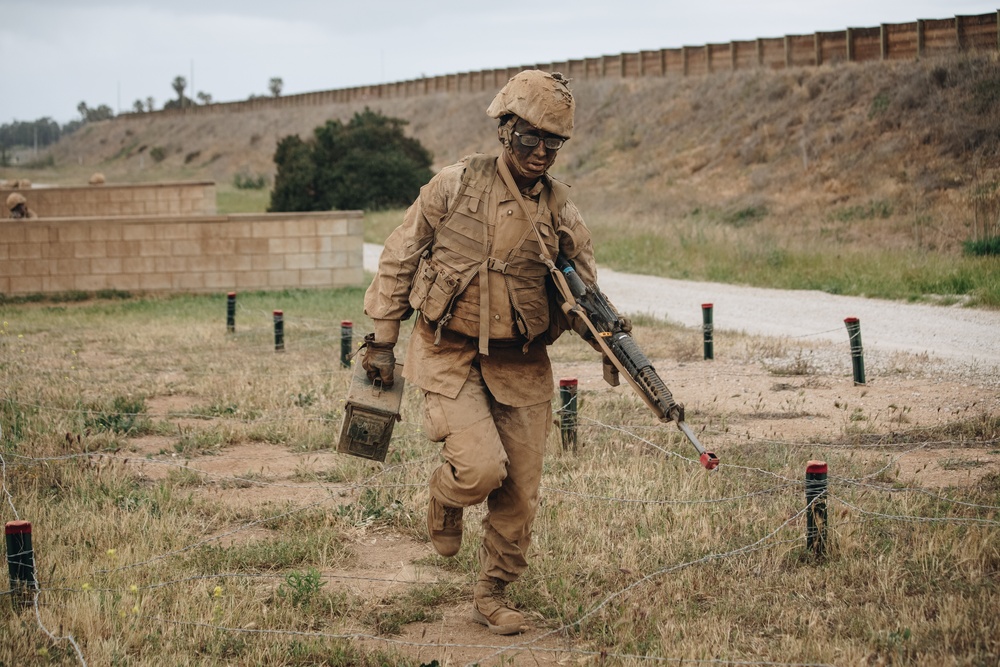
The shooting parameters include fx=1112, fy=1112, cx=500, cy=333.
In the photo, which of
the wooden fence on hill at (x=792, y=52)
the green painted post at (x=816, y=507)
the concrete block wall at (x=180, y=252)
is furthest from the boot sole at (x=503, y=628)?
the wooden fence on hill at (x=792, y=52)

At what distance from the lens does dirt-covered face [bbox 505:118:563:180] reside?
479cm

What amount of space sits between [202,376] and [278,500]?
422 centimetres

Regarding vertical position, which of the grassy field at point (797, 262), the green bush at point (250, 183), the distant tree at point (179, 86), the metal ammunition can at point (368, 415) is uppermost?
the distant tree at point (179, 86)

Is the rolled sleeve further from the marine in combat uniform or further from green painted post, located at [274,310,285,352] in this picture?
green painted post, located at [274,310,285,352]

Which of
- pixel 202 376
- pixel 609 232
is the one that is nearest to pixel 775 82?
pixel 609 232

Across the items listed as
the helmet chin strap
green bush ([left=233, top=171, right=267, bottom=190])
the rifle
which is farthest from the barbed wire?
green bush ([left=233, top=171, right=267, bottom=190])

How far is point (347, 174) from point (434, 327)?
30036 millimetres

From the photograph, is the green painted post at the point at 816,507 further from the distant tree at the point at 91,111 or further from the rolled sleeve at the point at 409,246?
the distant tree at the point at 91,111

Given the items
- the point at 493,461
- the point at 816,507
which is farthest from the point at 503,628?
the point at 816,507

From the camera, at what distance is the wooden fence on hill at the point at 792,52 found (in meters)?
33.7

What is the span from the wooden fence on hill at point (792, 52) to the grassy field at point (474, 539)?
27.7 metres

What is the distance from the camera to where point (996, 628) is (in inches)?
180

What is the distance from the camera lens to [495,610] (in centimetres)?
496

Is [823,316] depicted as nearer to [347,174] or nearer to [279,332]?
[279,332]
